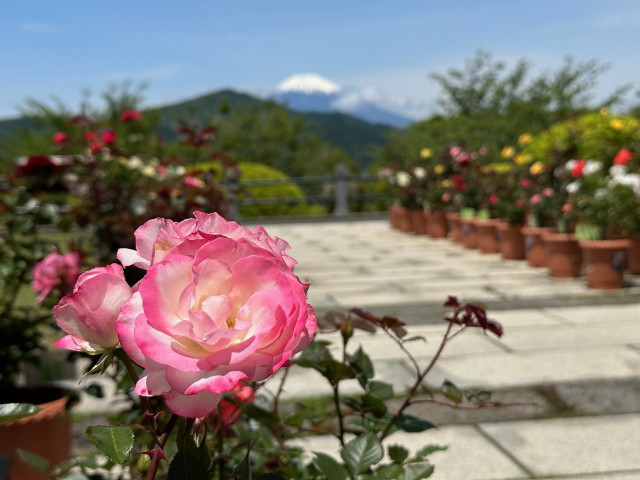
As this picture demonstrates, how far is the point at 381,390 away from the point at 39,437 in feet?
4.72

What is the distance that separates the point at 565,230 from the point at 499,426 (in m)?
4.56

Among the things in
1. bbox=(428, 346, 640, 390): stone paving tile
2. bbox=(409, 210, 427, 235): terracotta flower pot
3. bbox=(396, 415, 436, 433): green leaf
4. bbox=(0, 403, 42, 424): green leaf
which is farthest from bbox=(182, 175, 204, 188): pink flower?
bbox=(409, 210, 427, 235): terracotta flower pot

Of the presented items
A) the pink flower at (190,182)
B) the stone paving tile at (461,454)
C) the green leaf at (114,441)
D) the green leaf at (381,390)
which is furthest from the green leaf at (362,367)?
the pink flower at (190,182)

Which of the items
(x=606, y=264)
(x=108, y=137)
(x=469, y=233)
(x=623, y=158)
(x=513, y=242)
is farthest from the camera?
(x=469, y=233)

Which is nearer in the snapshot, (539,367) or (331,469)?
(331,469)

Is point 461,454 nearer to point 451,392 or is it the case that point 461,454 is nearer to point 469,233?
point 451,392

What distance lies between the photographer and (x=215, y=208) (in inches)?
117

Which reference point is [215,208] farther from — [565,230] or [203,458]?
A: [565,230]

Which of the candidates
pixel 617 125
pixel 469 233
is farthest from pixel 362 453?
pixel 469 233

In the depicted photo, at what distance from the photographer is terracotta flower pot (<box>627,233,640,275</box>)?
21.5 ft

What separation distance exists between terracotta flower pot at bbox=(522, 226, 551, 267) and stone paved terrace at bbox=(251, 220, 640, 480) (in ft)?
0.43

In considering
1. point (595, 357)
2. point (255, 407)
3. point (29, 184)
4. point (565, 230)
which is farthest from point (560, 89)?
point (255, 407)

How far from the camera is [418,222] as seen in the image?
11648 millimetres

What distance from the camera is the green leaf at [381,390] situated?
3.98 feet
